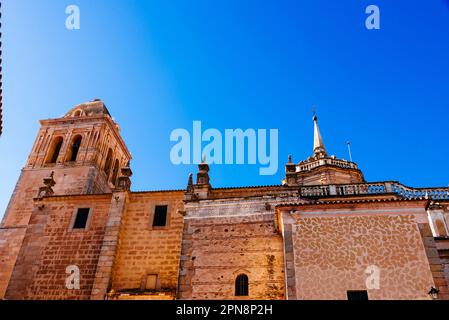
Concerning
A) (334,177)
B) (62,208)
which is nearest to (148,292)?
(62,208)

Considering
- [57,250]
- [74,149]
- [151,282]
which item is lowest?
[151,282]

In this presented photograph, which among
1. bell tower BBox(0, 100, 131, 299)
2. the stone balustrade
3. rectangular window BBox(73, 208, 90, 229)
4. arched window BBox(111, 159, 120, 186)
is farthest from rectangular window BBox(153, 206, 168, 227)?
arched window BBox(111, 159, 120, 186)

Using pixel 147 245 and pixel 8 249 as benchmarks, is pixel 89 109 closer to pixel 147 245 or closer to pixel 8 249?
pixel 8 249

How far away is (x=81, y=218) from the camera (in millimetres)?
17438

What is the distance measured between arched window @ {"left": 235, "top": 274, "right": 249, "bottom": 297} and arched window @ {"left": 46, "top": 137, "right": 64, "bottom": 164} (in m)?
18.8

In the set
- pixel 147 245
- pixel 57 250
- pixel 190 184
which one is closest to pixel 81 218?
pixel 57 250

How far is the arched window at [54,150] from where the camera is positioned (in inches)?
1001

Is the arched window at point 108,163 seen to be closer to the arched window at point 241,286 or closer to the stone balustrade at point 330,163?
the stone balustrade at point 330,163

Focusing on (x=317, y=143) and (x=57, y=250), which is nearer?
(x=57, y=250)

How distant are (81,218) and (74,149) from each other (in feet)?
33.7

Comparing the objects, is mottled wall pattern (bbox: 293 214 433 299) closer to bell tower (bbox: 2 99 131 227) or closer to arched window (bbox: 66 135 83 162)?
bell tower (bbox: 2 99 131 227)

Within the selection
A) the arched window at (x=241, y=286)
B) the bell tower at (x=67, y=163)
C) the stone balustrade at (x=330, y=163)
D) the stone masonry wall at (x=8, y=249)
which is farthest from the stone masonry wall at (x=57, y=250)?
the stone balustrade at (x=330, y=163)

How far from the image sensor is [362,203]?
37.4ft

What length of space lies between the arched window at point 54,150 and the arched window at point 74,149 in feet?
3.08
